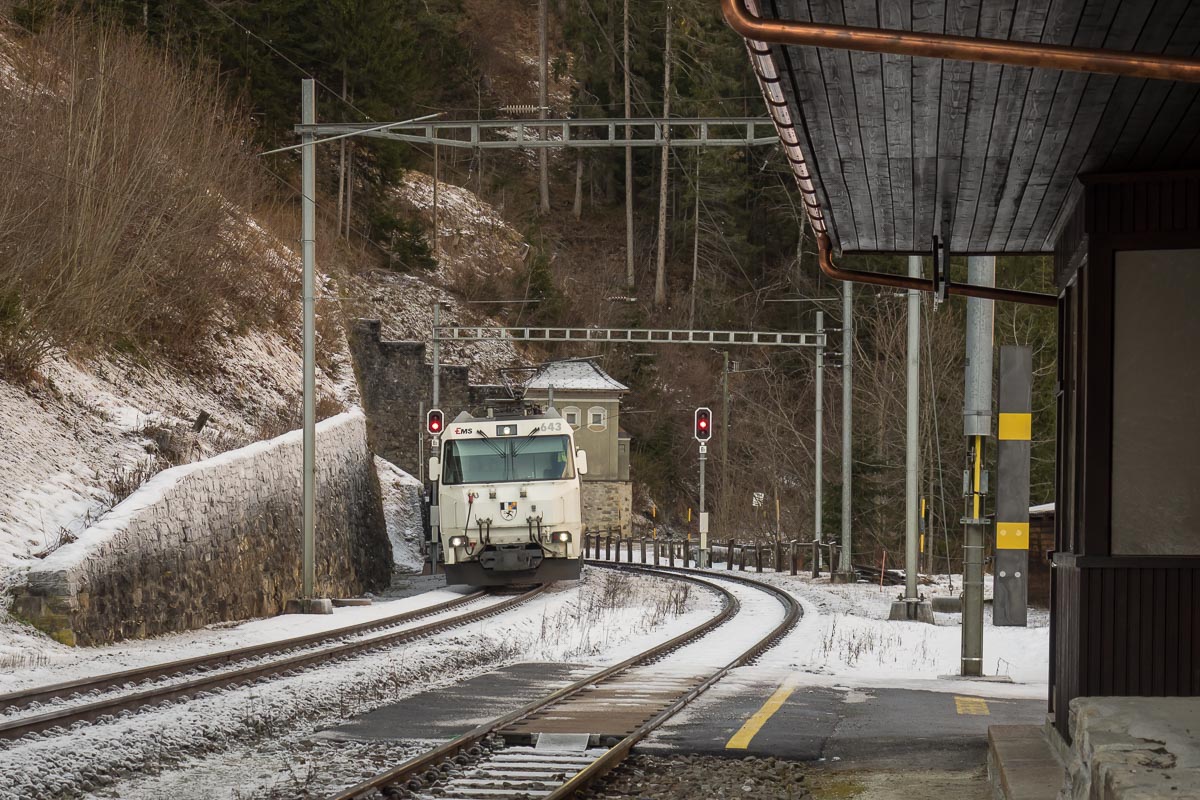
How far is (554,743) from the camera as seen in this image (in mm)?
10820

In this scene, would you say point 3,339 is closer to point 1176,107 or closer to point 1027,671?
point 1027,671

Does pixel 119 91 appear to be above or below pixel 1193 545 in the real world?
above

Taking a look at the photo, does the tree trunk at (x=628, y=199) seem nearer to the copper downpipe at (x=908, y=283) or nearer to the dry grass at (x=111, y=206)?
the dry grass at (x=111, y=206)

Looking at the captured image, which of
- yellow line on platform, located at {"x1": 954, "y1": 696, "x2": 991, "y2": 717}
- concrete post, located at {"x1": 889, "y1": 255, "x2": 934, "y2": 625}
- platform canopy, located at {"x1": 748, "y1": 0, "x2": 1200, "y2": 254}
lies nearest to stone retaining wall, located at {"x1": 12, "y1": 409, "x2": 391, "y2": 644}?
yellow line on platform, located at {"x1": 954, "y1": 696, "x2": 991, "y2": 717}

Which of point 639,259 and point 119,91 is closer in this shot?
point 119,91

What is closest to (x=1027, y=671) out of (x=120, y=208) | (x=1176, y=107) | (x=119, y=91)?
(x=1176, y=107)

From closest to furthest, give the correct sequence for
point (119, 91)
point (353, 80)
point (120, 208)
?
point (120, 208), point (119, 91), point (353, 80)

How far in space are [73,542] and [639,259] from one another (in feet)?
221

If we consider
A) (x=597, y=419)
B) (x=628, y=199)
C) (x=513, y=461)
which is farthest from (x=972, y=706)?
(x=628, y=199)

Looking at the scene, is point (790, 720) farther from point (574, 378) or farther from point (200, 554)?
point (574, 378)

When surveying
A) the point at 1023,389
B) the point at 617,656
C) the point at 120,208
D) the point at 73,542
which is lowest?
the point at 617,656

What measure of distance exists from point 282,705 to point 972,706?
5.87 metres

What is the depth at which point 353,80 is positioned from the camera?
2562 inches

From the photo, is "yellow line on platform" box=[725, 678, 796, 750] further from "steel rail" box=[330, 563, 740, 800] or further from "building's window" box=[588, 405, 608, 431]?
"building's window" box=[588, 405, 608, 431]
